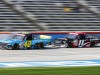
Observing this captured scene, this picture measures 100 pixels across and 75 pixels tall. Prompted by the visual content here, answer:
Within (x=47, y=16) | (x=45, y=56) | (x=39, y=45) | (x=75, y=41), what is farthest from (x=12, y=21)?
(x=45, y=56)

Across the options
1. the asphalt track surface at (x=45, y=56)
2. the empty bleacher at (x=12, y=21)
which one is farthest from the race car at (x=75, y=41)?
the asphalt track surface at (x=45, y=56)

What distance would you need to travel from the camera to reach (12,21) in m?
26.4

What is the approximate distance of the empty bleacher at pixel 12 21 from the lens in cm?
2584

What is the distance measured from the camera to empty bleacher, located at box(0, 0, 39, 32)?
25.8m

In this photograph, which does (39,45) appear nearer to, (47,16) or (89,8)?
(47,16)

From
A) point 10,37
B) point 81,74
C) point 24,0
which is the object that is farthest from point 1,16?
point 81,74

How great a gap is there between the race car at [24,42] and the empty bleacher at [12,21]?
4.32m

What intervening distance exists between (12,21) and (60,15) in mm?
3691

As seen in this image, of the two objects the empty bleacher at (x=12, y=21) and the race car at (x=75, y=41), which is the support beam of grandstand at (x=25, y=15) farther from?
the race car at (x=75, y=41)

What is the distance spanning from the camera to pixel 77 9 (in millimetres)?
27891

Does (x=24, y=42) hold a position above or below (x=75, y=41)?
below

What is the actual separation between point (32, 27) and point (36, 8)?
6.75 ft

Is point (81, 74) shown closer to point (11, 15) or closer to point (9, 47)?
point (9, 47)

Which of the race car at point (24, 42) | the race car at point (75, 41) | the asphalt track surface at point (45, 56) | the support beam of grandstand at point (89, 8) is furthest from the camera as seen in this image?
the support beam of grandstand at point (89, 8)
